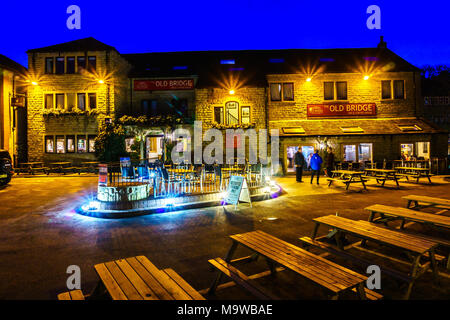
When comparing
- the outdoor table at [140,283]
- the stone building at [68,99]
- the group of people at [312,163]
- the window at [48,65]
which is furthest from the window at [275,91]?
the outdoor table at [140,283]

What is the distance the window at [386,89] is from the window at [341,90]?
2.50 m

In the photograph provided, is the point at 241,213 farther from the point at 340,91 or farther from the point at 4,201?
the point at 340,91

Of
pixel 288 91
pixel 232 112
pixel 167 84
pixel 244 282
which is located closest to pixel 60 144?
pixel 167 84

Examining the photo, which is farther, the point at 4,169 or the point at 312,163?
the point at 312,163

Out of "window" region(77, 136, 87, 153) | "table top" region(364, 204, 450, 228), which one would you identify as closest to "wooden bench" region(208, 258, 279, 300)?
"table top" region(364, 204, 450, 228)

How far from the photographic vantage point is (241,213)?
7574 mm

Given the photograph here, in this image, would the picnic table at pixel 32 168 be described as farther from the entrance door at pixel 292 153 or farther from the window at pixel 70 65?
the entrance door at pixel 292 153

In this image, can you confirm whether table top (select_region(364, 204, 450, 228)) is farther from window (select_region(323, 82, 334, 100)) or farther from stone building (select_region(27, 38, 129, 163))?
stone building (select_region(27, 38, 129, 163))

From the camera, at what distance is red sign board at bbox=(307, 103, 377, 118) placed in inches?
728

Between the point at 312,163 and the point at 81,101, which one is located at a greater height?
the point at 81,101

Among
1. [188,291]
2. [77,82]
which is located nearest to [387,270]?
[188,291]

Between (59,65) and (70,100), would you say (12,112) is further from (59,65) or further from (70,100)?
(59,65)

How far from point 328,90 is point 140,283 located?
19031 millimetres

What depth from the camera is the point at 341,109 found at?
18.5m
